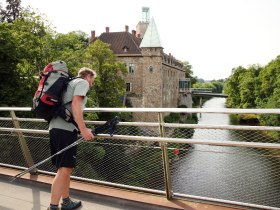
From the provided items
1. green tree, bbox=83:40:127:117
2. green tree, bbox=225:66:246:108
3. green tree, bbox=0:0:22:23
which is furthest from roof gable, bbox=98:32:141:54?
green tree, bbox=225:66:246:108

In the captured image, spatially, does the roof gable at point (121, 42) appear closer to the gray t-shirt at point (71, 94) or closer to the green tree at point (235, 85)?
the green tree at point (235, 85)

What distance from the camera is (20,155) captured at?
5.42 meters

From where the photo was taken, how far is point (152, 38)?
50.5 meters

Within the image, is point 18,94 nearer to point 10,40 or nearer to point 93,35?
point 10,40

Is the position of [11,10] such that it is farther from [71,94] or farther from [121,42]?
[71,94]

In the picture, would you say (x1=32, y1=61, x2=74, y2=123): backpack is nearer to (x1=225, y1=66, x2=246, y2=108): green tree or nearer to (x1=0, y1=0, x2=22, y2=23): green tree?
(x1=0, y1=0, x2=22, y2=23): green tree

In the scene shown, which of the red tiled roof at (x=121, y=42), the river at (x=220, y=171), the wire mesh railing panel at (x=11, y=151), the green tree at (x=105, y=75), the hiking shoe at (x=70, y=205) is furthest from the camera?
the red tiled roof at (x=121, y=42)

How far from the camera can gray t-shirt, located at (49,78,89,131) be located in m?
3.06

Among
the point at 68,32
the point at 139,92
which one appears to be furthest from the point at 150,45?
the point at 68,32

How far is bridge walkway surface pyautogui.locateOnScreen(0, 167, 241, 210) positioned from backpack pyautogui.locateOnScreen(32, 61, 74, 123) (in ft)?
3.90

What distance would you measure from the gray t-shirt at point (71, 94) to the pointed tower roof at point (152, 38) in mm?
47317

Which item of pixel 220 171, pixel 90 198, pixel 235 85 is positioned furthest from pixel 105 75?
pixel 235 85

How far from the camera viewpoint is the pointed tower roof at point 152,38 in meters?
49.7

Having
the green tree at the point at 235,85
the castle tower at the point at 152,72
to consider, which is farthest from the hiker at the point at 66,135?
the green tree at the point at 235,85
